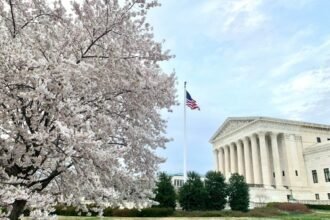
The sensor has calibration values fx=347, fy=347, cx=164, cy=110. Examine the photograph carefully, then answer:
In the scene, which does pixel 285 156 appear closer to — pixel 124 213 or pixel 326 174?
pixel 326 174

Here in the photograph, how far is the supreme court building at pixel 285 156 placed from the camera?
65562 millimetres

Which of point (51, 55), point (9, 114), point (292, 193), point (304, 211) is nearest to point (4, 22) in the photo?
point (51, 55)

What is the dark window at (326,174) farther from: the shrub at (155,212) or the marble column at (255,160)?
the shrub at (155,212)

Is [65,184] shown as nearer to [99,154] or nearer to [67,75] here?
[99,154]

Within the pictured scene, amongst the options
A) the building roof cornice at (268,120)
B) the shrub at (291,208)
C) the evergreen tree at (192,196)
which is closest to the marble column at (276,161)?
the building roof cornice at (268,120)

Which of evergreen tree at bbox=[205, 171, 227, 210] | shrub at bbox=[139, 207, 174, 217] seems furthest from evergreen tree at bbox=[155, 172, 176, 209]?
evergreen tree at bbox=[205, 171, 227, 210]

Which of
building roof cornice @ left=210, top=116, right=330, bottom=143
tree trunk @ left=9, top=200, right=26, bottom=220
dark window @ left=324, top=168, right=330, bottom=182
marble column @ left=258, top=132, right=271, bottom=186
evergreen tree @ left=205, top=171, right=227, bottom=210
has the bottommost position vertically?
tree trunk @ left=9, top=200, right=26, bottom=220

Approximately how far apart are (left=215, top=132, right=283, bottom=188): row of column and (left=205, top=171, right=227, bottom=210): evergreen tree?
91.5 feet

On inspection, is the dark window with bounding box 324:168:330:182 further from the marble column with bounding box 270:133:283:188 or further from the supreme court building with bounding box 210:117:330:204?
the marble column with bounding box 270:133:283:188

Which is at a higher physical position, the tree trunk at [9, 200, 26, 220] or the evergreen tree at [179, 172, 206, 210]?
the evergreen tree at [179, 172, 206, 210]

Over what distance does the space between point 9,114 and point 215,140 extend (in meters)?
82.2

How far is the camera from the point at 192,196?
36.5m

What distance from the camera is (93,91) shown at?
26.9 feet

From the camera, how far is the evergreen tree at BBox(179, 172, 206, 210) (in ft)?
120
